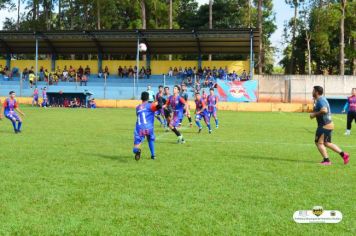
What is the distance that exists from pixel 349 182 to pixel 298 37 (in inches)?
2249

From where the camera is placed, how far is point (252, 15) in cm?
6309

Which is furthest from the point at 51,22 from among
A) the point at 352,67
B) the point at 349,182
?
the point at 349,182

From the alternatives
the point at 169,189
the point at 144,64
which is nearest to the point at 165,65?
the point at 144,64

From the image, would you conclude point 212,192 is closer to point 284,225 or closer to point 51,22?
point 284,225

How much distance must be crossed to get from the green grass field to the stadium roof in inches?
1220

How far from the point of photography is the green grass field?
19.9ft

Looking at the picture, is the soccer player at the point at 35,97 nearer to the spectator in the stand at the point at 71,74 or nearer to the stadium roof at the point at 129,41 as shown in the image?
the spectator in the stand at the point at 71,74

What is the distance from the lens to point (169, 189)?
26.4ft

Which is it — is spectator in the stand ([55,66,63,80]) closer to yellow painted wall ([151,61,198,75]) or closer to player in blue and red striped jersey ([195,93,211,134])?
yellow painted wall ([151,61,198,75])

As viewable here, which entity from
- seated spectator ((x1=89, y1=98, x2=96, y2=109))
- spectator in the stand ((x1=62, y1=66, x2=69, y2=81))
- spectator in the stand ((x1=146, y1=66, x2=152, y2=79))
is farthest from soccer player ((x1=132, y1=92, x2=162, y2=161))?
A: spectator in the stand ((x1=62, y1=66, x2=69, y2=81))

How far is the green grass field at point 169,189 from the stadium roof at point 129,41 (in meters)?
31.0

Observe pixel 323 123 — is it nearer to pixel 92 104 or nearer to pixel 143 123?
pixel 143 123

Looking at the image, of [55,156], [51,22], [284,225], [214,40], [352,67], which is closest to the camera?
[284,225]

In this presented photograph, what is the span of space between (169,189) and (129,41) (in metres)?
41.3
